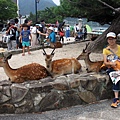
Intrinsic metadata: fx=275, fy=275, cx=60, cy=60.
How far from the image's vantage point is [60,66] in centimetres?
548

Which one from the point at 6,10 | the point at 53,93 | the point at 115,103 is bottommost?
the point at 115,103

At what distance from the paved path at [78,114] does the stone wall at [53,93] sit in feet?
0.39

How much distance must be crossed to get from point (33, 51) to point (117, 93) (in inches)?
240

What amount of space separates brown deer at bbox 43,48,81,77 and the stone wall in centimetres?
58

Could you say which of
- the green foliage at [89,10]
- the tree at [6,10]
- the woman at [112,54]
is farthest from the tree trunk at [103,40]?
the tree at [6,10]

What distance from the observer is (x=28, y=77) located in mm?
4914

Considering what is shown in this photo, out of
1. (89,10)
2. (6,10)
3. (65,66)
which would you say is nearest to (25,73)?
(65,66)

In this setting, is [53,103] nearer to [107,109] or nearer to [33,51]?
[107,109]

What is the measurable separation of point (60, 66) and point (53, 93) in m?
1.07

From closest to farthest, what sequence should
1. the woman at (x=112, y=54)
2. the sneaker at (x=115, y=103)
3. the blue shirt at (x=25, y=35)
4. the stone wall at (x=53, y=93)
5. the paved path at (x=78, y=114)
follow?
1. the paved path at (x=78, y=114)
2. the stone wall at (x=53, y=93)
3. the sneaker at (x=115, y=103)
4. the woman at (x=112, y=54)
5. the blue shirt at (x=25, y=35)

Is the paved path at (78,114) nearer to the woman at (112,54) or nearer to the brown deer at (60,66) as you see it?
the woman at (112,54)

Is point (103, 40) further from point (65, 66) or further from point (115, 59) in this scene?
point (115, 59)

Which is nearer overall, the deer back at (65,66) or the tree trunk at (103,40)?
the deer back at (65,66)

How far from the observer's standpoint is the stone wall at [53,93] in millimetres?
4352
